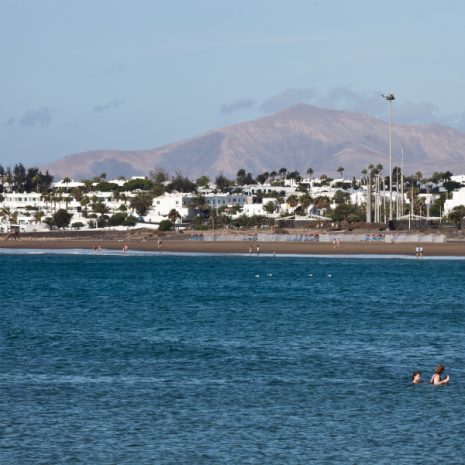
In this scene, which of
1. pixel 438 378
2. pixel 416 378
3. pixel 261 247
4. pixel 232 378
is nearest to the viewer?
pixel 438 378

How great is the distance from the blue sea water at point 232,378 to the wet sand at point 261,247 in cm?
5854

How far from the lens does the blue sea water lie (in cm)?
3216

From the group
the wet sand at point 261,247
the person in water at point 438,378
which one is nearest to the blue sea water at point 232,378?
the person in water at point 438,378

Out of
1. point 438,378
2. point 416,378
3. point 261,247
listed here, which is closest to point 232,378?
point 416,378

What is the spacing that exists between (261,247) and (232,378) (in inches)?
4633

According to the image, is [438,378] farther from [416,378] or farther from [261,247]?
[261,247]

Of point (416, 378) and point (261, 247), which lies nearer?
point (416, 378)

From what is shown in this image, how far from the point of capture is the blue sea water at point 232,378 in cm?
3216

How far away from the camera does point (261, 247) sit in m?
160

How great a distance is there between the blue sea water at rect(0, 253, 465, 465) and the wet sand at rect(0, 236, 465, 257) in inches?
2305

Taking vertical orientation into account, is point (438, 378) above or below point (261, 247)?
below

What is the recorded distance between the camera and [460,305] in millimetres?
76188

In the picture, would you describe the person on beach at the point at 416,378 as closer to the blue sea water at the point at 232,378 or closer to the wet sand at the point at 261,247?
the blue sea water at the point at 232,378

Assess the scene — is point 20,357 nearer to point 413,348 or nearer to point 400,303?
point 413,348
